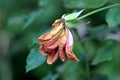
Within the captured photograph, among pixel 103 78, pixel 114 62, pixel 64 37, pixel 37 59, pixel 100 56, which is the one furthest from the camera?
pixel 114 62

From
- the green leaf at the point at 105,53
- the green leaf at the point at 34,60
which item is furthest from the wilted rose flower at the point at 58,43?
the green leaf at the point at 105,53

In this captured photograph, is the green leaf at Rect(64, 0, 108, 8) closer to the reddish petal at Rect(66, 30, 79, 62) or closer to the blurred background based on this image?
the blurred background

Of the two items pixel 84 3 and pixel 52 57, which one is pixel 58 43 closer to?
pixel 52 57

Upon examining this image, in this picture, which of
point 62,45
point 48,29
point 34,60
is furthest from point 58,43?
point 48,29

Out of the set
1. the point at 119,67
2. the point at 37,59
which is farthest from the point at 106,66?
the point at 37,59

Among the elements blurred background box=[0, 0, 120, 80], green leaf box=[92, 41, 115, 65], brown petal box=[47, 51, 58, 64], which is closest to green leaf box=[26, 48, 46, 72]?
blurred background box=[0, 0, 120, 80]

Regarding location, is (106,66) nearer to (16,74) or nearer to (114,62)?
(114,62)
